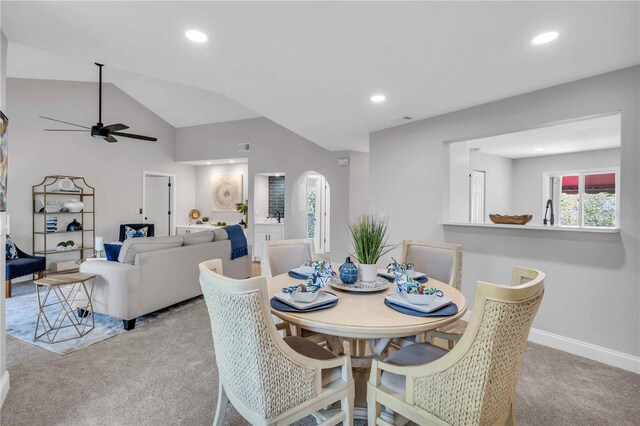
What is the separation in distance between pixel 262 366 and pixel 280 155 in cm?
593

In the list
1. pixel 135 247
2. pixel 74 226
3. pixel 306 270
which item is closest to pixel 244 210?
pixel 74 226

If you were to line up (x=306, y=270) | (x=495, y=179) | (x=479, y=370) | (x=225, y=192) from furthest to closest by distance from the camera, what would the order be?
(x=225, y=192) → (x=495, y=179) → (x=306, y=270) → (x=479, y=370)

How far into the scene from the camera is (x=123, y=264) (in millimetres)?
3365

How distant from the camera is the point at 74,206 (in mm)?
5957

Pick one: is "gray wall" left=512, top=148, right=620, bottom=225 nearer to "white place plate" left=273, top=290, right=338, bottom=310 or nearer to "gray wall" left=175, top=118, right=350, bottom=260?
"gray wall" left=175, top=118, right=350, bottom=260

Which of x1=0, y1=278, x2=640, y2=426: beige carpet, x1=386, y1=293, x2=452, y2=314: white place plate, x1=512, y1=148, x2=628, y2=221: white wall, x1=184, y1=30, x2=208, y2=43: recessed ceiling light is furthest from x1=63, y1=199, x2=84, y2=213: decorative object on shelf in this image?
x1=512, y1=148, x2=628, y2=221: white wall

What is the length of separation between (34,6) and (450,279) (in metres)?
3.09

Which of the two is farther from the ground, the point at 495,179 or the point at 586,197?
the point at 495,179

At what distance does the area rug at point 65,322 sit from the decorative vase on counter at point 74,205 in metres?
1.98

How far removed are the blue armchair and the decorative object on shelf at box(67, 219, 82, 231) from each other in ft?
3.13

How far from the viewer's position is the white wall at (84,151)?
5426mm

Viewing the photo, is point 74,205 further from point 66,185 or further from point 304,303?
point 304,303

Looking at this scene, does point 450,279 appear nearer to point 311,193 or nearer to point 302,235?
point 302,235

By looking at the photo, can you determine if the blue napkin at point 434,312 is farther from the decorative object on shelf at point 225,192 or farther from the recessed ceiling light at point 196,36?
the decorative object on shelf at point 225,192
